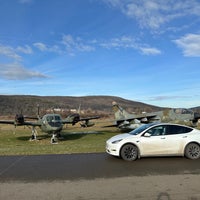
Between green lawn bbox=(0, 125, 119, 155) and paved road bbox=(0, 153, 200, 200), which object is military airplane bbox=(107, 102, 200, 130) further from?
paved road bbox=(0, 153, 200, 200)

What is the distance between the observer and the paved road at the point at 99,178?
7223mm

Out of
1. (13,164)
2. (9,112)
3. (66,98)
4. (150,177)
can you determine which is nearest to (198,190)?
(150,177)

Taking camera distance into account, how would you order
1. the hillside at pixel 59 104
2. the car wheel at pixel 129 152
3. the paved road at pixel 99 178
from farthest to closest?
the hillside at pixel 59 104 < the car wheel at pixel 129 152 < the paved road at pixel 99 178

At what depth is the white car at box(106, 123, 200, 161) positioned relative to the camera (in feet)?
40.3

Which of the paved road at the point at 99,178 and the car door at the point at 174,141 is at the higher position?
the car door at the point at 174,141

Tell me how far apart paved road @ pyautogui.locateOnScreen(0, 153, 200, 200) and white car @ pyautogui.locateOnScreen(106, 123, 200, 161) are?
0.98ft

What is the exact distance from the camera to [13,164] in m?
11.6

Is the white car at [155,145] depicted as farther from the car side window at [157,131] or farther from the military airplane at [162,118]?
the military airplane at [162,118]

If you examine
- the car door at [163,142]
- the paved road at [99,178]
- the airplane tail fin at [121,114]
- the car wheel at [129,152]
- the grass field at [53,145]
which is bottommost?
the grass field at [53,145]

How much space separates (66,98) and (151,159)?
164032 millimetres

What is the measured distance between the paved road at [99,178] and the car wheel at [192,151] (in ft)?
1.04

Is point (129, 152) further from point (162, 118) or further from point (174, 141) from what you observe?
point (162, 118)

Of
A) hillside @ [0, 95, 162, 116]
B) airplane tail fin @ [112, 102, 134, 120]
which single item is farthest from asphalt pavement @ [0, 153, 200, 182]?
hillside @ [0, 95, 162, 116]

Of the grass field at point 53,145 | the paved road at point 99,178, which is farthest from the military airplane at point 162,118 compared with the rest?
the paved road at point 99,178
